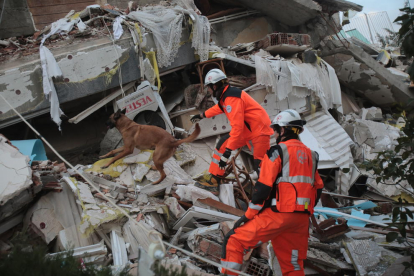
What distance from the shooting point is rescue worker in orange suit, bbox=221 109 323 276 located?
3658mm

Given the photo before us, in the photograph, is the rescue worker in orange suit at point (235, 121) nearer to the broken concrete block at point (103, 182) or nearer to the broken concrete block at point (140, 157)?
the broken concrete block at point (140, 157)

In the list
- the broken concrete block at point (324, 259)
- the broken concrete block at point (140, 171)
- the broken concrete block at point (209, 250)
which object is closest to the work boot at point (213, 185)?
the broken concrete block at point (140, 171)

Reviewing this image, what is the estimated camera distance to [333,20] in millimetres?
11719

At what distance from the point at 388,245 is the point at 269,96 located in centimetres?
476

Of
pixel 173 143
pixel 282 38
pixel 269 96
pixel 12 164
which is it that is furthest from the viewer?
pixel 282 38

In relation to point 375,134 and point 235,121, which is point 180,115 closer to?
point 235,121

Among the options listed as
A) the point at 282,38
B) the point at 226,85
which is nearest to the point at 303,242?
the point at 226,85

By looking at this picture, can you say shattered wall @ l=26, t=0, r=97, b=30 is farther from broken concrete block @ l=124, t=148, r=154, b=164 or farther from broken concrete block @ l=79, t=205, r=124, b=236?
broken concrete block @ l=79, t=205, r=124, b=236

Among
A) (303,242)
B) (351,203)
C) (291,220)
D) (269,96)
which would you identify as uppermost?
(291,220)

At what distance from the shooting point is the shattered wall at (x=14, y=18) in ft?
26.1

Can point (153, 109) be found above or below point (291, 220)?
below

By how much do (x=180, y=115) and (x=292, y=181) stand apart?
541 centimetres

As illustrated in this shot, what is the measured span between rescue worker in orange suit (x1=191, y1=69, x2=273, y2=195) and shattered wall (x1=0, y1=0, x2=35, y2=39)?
468 centimetres

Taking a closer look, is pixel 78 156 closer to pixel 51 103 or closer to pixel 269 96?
pixel 51 103
